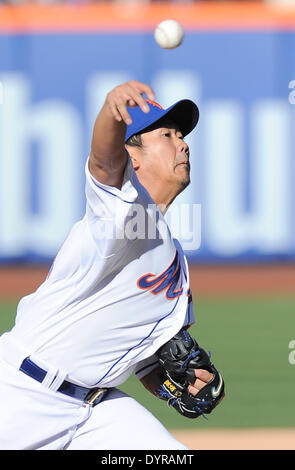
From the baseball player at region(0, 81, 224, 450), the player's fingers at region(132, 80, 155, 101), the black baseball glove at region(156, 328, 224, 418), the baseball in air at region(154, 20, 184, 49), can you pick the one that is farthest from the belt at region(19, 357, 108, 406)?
the baseball in air at region(154, 20, 184, 49)

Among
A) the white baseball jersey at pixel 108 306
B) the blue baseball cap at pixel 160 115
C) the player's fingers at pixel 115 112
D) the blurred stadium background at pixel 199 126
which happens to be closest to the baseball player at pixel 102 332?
the white baseball jersey at pixel 108 306

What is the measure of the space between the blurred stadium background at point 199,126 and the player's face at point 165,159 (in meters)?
7.29

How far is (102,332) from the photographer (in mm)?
2891

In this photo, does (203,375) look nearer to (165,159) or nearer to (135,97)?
(165,159)

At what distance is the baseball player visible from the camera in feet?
9.37

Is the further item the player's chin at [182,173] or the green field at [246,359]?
the green field at [246,359]

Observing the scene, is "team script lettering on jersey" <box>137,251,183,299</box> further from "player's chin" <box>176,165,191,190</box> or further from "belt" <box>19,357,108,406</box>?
"belt" <box>19,357,108,406</box>

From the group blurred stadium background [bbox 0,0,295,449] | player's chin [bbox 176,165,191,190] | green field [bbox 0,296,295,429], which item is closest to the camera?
player's chin [bbox 176,165,191,190]

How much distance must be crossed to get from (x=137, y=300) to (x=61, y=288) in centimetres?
27

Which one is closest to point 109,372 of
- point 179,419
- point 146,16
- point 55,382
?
point 55,382

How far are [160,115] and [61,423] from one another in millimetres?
1158

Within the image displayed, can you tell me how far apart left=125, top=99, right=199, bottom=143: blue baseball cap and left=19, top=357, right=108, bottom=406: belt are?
0.90 metres

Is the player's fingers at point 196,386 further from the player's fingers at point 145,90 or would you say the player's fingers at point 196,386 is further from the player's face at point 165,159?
the player's fingers at point 145,90

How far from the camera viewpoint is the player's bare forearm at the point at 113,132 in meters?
2.37
